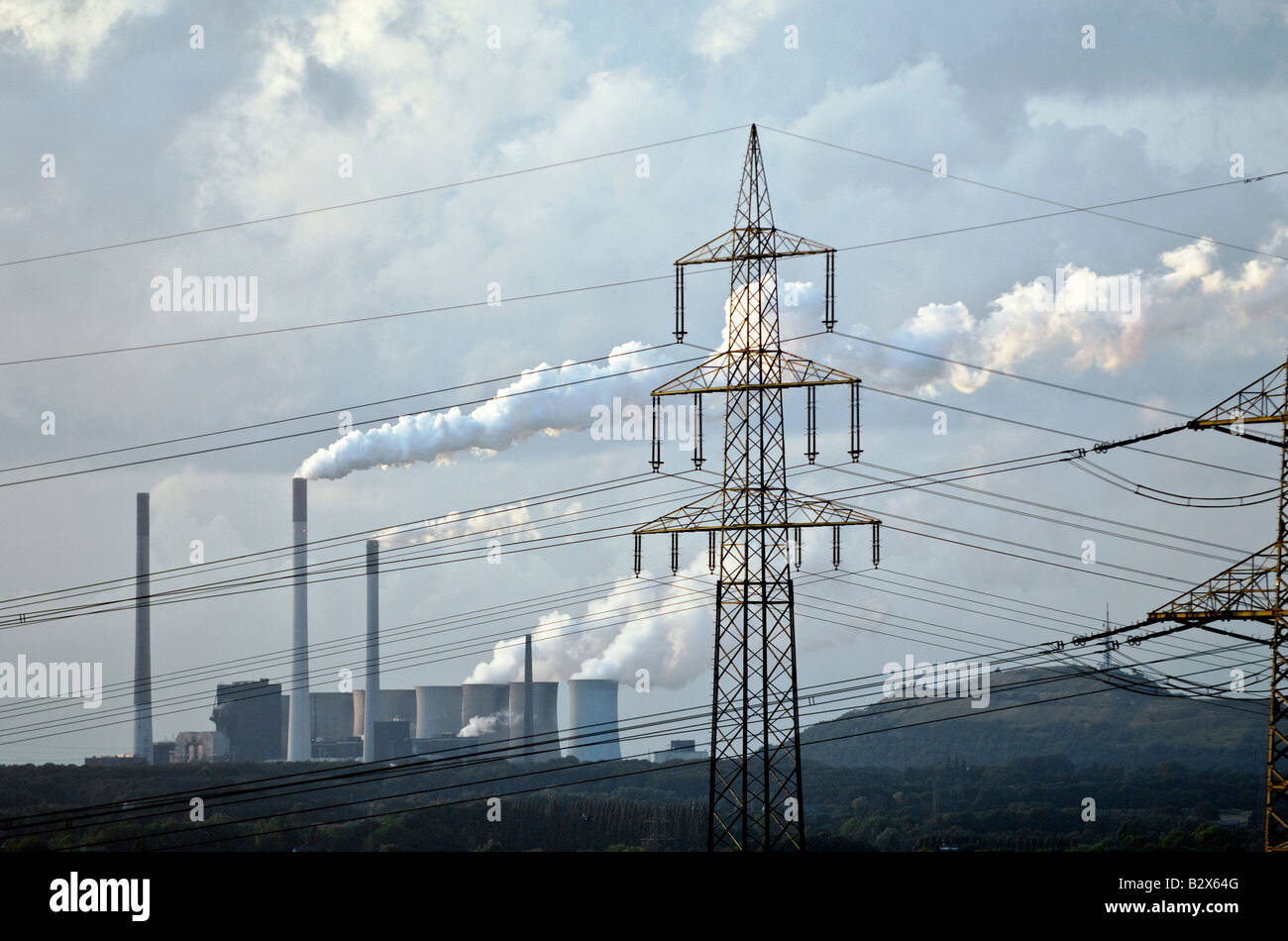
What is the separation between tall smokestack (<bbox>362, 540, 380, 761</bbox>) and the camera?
17375cm

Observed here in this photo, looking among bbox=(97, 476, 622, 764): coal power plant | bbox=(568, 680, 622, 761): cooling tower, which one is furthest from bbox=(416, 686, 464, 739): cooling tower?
bbox=(568, 680, 622, 761): cooling tower

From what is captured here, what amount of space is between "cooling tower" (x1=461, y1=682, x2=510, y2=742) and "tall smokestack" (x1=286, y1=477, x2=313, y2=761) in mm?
20710

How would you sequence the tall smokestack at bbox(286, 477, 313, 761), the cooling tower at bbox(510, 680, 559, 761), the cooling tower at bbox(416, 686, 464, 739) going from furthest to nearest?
the cooling tower at bbox(416, 686, 464, 739) → the cooling tower at bbox(510, 680, 559, 761) → the tall smokestack at bbox(286, 477, 313, 761)

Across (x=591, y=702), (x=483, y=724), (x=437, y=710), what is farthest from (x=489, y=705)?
(x=591, y=702)

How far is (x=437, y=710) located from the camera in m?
198

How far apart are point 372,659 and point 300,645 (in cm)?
1515

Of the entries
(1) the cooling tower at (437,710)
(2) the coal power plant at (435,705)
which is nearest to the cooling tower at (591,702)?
(2) the coal power plant at (435,705)

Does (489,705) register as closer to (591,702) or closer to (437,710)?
(437,710)

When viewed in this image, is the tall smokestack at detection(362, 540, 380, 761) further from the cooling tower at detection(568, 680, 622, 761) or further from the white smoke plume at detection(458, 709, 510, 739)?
the cooling tower at detection(568, 680, 622, 761)

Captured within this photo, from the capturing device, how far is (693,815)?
488ft
